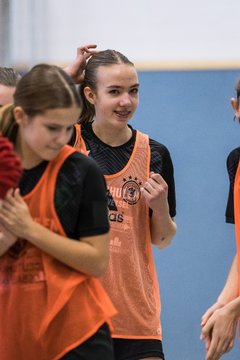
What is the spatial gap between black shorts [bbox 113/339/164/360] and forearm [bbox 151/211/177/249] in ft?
0.98

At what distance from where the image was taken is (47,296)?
1.73 metres

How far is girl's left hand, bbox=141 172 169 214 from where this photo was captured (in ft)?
7.38

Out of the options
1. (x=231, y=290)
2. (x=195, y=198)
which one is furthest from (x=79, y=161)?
(x=195, y=198)

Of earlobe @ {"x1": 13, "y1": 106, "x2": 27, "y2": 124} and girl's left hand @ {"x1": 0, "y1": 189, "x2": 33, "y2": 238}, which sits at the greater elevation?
earlobe @ {"x1": 13, "y1": 106, "x2": 27, "y2": 124}

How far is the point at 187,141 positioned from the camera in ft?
12.3

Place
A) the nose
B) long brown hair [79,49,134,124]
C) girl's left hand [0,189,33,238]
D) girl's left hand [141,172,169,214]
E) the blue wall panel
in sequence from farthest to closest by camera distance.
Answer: the blue wall panel → long brown hair [79,49,134,124] → the nose → girl's left hand [141,172,169,214] → girl's left hand [0,189,33,238]

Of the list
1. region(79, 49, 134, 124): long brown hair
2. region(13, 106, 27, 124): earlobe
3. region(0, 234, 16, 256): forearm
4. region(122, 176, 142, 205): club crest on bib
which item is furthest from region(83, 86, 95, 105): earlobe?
region(0, 234, 16, 256): forearm

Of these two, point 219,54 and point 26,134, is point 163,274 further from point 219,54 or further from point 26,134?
point 26,134

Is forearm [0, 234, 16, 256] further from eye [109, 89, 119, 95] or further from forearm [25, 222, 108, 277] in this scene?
eye [109, 89, 119, 95]

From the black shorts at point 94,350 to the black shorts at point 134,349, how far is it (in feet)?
1.84

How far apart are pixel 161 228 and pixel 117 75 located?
1.57 feet

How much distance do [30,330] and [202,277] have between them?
80.1 inches

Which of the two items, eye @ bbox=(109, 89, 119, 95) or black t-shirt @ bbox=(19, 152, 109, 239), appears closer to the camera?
black t-shirt @ bbox=(19, 152, 109, 239)

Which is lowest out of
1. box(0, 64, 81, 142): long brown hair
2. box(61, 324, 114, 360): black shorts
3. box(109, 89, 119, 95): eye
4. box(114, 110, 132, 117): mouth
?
box(61, 324, 114, 360): black shorts
